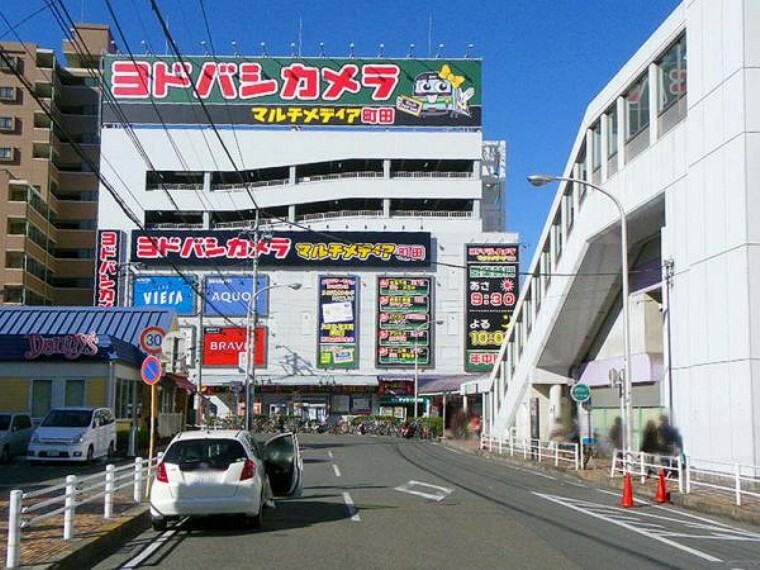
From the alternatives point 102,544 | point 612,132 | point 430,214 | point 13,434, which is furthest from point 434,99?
point 102,544

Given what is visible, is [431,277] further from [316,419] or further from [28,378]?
[28,378]

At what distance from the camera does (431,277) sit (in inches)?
2918

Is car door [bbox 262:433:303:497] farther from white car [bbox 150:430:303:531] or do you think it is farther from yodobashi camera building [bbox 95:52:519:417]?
yodobashi camera building [bbox 95:52:519:417]

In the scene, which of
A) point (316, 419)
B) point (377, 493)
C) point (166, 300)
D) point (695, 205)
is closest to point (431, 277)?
point (316, 419)

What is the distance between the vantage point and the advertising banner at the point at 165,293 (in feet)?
239

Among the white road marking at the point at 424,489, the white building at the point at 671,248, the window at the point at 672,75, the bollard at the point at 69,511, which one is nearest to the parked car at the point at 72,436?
the white road marking at the point at 424,489

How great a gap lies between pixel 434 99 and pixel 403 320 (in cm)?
1956

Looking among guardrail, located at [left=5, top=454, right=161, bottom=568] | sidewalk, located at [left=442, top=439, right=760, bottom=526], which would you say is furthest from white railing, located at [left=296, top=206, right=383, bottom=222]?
guardrail, located at [left=5, top=454, right=161, bottom=568]

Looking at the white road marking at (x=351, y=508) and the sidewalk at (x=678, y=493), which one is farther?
the sidewalk at (x=678, y=493)

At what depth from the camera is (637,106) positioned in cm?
3053

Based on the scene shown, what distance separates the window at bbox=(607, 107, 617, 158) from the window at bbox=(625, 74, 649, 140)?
1.25m

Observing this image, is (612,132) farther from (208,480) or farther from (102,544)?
(102,544)

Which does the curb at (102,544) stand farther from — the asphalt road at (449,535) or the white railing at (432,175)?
the white railing at (432,175)

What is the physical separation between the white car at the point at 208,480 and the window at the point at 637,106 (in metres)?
20.2
